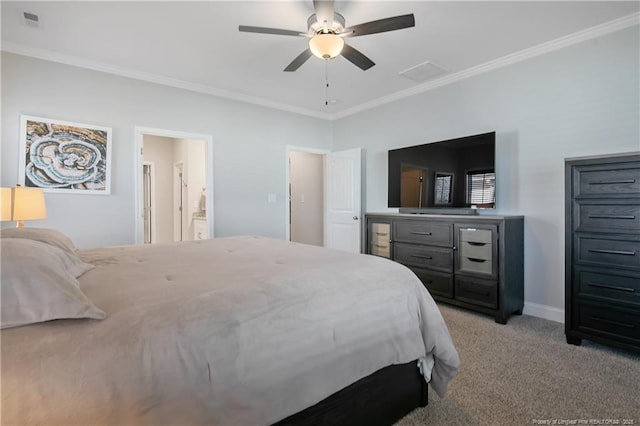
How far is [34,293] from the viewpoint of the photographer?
90cm

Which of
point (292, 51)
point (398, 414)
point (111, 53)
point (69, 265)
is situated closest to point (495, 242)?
point (398, 414)

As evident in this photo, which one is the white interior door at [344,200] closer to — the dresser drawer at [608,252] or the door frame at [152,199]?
the dresser drawer at [608,252]

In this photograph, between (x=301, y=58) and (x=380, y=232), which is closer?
(x=301, y=58)

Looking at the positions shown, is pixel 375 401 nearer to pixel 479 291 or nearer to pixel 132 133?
pixel 479 291

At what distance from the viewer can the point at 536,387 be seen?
1.89 metres

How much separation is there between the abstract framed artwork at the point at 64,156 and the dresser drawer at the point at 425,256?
3357 millimetres

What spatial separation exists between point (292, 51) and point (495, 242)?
2692 mm

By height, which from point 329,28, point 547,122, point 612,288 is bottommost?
point 612,288

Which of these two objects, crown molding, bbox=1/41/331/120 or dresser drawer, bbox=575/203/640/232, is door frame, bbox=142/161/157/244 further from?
dresser drawer, bbox=575/203/640/232

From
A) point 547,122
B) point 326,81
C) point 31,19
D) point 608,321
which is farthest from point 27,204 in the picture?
point 547,122

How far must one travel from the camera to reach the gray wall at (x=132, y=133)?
304cm

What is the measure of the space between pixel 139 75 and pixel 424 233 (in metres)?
3.68

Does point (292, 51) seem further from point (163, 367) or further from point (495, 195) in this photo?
point (163, 367)

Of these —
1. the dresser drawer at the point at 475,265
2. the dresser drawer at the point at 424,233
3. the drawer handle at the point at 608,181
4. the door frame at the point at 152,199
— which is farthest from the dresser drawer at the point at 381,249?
the door frame at the point at 152,199
